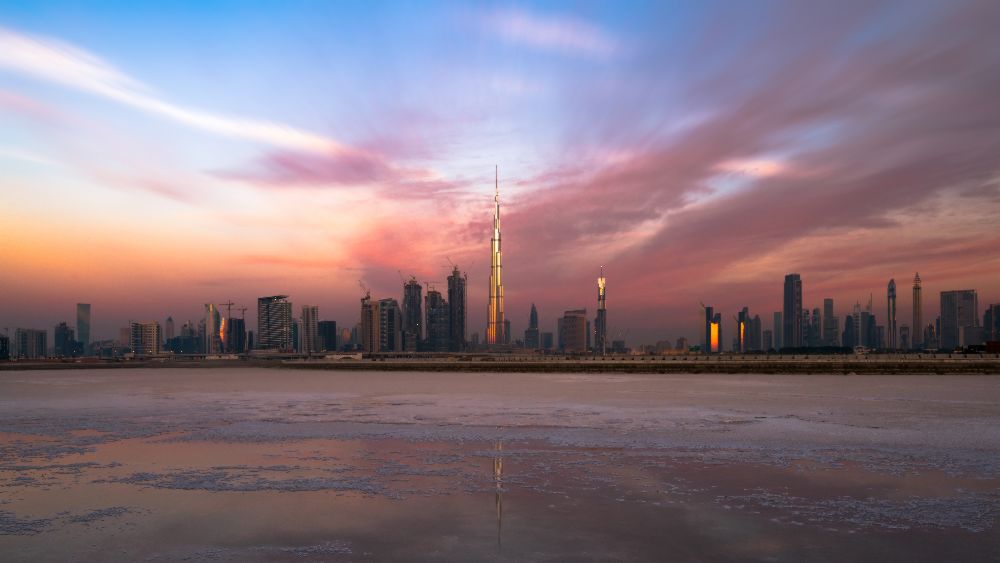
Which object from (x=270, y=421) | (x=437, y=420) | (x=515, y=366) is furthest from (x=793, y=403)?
(x=515, y=366)

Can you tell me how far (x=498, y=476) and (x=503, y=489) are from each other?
6.09 feet

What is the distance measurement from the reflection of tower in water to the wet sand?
0.32 ft

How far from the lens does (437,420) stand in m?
36.9

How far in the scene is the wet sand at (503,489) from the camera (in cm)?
1346

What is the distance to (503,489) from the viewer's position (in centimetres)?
1862

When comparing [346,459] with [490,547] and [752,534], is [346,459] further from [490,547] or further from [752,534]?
[752,534]

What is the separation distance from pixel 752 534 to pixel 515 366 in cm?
13683

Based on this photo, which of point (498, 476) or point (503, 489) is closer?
point (503, 489)

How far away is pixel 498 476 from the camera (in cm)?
2047

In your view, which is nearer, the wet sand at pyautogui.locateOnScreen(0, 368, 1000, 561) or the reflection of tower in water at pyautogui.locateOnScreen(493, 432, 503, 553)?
the wet sand at pyautogui.locateOnScreen(0, 368, 1000, 561)

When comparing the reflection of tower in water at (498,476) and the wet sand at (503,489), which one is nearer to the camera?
the wet sand at (503,489)

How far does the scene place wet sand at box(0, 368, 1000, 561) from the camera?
13461 mm

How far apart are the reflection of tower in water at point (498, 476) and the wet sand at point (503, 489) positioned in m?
0.10

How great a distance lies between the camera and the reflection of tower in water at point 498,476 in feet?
50.9
